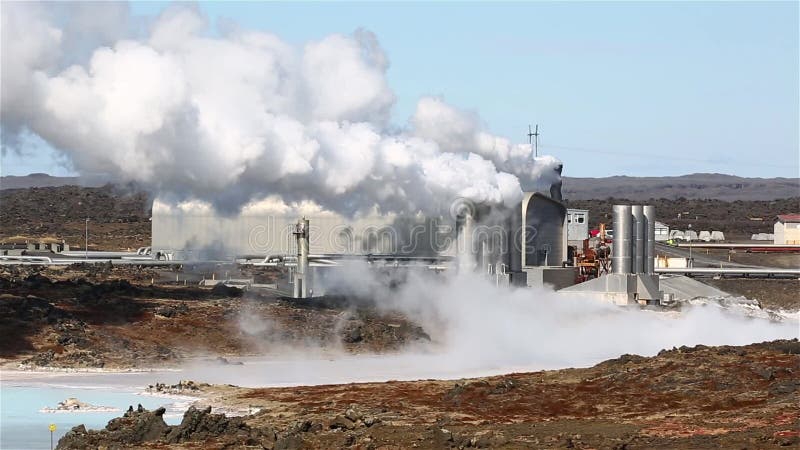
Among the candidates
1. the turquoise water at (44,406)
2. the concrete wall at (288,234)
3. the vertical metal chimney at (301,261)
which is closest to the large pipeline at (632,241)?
the concrete wall at (288,234)

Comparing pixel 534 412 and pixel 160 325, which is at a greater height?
pixel 160 325

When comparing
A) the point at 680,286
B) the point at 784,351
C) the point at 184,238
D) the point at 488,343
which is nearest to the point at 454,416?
the point at 784,351

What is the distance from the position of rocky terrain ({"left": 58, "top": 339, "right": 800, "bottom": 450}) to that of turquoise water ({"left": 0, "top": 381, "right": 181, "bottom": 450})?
2.25 meters

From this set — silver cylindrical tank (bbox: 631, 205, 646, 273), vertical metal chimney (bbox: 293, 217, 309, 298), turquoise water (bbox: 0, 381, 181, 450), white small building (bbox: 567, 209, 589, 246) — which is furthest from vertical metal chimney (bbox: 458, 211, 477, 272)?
turquoise water (bbox: 0, 381, 181, 450)

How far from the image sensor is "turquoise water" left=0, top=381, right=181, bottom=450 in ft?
183

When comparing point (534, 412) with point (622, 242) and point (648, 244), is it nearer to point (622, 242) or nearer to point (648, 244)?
point (622, 242)

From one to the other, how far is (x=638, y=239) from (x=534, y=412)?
58.9 meters

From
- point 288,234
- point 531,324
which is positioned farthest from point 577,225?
point 531,324

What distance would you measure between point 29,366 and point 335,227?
41.8 m

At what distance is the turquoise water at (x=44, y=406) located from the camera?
55.9 meters

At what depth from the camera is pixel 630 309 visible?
383 feet

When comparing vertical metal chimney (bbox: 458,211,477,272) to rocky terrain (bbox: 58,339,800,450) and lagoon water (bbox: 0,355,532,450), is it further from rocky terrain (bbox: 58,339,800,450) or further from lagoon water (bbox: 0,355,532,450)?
rocky terrain (bbox: 58,339,800,450)

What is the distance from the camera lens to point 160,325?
91.4 m

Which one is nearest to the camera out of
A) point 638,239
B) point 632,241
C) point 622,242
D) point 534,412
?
point 534,412
